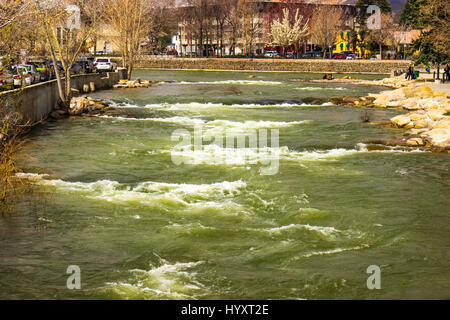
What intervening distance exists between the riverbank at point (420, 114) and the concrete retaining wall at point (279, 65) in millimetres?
40924

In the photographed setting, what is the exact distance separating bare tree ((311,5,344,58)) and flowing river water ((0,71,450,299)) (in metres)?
77.9

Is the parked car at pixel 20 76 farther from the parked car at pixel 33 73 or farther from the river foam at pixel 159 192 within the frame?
the river foam at pixel 159 192

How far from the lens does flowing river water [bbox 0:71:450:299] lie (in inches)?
419

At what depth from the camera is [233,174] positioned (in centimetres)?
1848

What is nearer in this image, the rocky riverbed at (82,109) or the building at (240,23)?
the rocky riverbed at (82,109)

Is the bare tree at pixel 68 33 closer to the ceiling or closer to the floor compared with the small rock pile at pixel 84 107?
closer to the ceiling

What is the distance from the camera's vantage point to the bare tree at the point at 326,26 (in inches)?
3942

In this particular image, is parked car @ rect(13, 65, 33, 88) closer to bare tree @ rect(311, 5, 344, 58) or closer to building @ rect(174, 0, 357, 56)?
building @ rect(174, 0, 357, 56)

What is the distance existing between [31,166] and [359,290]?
40.2ft

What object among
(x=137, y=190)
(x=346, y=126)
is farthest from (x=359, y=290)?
(x=346, y=126)

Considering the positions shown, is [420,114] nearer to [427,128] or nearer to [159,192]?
[427,128]

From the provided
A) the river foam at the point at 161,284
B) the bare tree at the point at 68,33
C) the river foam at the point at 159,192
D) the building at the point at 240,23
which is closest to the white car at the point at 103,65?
the bare tree at the point at 68,33
